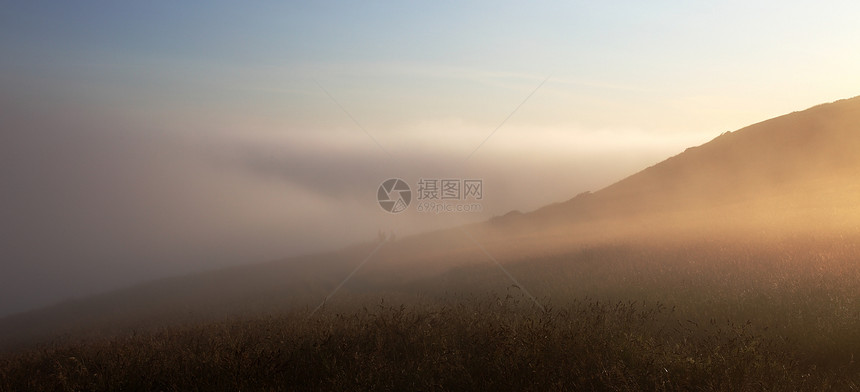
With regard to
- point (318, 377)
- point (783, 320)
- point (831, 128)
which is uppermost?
point (831, 128)

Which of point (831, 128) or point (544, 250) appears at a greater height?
point (831, 128)

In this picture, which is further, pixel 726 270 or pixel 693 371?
pixel 726 270

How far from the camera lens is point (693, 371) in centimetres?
527

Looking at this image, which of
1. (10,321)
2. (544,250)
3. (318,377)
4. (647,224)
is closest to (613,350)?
(318,377)

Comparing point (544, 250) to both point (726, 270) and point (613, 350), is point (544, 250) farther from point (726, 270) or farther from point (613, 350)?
point (613, 350)

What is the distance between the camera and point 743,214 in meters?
19.8

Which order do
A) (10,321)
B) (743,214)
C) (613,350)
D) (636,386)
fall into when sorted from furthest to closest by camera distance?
(10,321) < (743,214) < (613,350) < (636,386)

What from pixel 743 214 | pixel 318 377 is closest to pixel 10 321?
pixel 318 377

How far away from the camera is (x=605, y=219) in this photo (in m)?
30.6

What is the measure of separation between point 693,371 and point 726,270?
24.4 ft

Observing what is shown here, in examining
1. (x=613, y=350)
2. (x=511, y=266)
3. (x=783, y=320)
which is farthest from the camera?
(x=511, y=266)

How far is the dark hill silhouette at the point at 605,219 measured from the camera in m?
19.0

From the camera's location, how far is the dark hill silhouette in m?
19.0

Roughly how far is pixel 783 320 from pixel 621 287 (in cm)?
398
